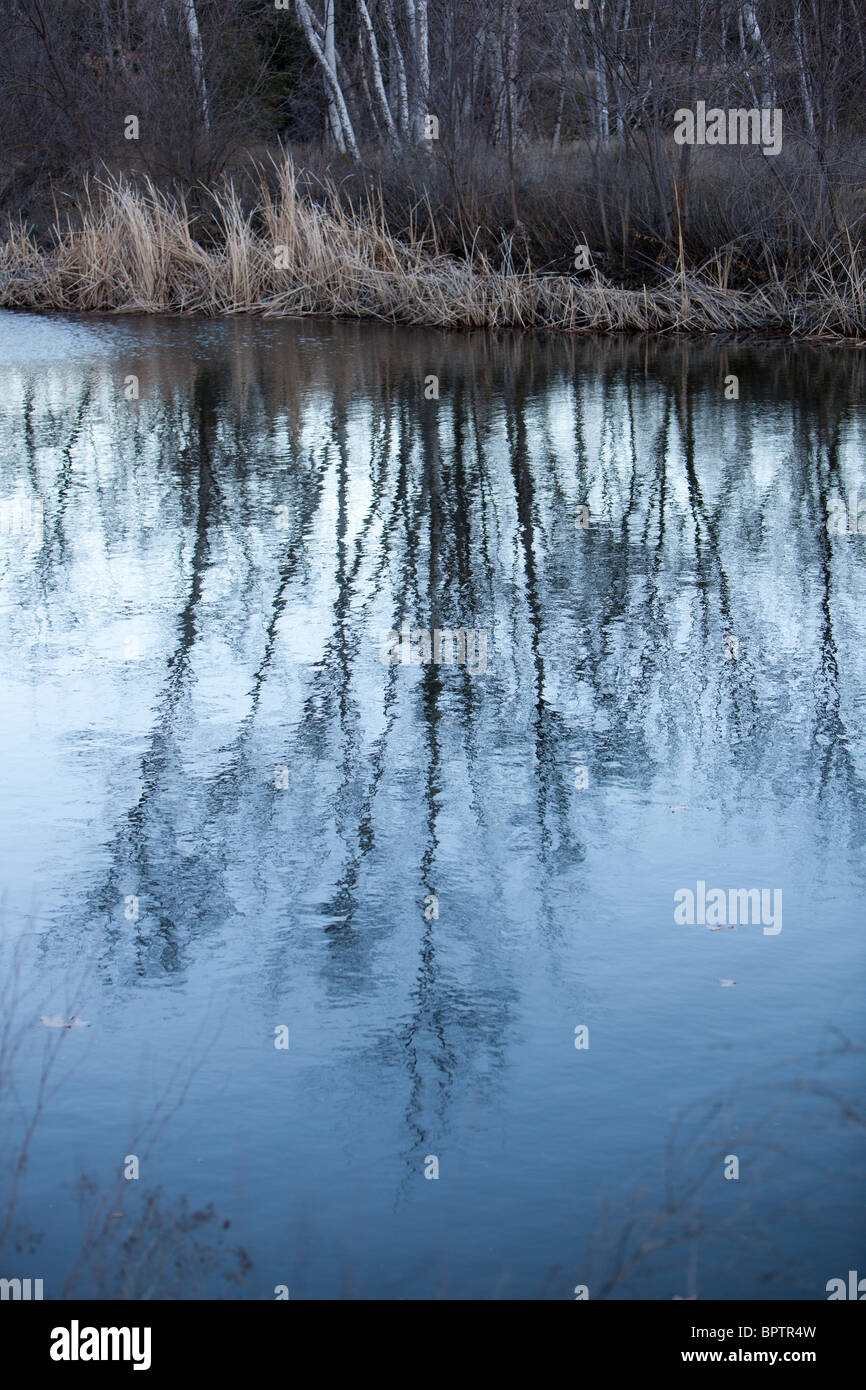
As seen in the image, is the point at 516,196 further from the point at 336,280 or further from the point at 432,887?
the point at 432,887

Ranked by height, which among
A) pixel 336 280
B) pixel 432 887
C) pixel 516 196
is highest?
pixel 516 196

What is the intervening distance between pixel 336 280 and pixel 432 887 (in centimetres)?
1430

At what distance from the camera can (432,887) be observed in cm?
411

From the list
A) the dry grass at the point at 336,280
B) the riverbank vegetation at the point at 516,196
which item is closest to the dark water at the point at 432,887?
the dry grass at the point at 336,280

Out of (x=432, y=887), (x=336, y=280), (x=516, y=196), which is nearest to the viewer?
(x=432, y=887)

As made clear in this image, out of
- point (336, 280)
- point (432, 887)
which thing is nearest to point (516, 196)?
point (336, 280)

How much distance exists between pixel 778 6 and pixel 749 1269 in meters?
16.0

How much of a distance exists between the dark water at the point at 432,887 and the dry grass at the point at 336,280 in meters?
7.19

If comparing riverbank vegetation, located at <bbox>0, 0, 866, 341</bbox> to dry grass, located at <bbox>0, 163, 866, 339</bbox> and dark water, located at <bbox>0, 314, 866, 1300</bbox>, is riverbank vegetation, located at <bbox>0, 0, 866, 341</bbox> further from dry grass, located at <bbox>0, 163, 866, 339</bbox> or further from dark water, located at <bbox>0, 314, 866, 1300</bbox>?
dark water, located at <bbox>0, 314, 866, 1300</bbox>

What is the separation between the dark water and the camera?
2.89 m

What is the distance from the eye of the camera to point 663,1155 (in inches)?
119

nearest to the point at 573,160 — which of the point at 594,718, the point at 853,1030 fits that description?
the point at 594,718

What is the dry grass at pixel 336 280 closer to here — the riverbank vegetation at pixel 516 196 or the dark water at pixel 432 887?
the riverbank vegetation at pixel 516 196

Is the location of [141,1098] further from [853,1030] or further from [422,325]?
[422,325]
